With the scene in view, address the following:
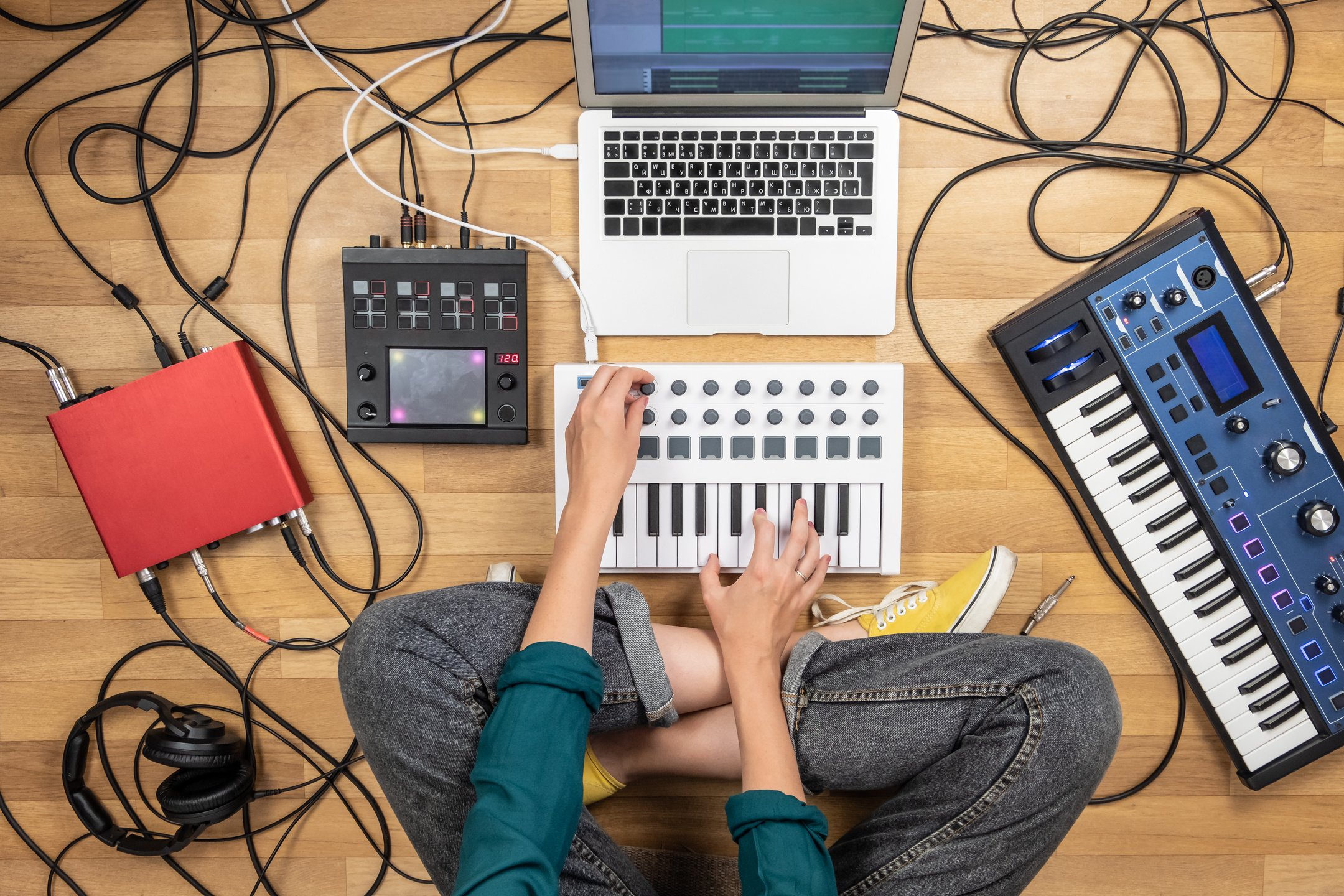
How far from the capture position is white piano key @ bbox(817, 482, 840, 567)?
111 cm

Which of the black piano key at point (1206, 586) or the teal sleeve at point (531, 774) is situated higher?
the black piano key at point (1206, 586)

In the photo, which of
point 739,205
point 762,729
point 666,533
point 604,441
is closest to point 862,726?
point 762,729

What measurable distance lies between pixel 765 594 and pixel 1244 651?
700 millimetres

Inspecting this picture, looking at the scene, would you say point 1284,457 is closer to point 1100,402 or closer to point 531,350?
point 1100,402

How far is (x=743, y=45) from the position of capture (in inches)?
38.1

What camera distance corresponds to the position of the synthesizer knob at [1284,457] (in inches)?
40.9

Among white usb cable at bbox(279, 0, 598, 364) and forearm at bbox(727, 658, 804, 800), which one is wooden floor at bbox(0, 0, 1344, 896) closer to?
white usb cable at bbox(279, 0, 598, 364)

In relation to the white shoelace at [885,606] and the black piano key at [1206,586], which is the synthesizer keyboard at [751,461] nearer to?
the white shoelace at [885,606]

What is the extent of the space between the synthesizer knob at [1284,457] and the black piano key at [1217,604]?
0.18 m

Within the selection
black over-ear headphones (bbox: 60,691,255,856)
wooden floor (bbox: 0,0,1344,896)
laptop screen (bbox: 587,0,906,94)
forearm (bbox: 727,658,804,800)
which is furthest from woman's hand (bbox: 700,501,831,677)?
black over-ear headphones (bbox: 60,691,255,856)

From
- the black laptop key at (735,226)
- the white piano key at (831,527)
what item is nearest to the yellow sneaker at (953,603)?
the white piano key at (831,527)

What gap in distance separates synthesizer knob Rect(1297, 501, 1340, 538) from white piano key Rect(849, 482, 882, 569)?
0.57 m

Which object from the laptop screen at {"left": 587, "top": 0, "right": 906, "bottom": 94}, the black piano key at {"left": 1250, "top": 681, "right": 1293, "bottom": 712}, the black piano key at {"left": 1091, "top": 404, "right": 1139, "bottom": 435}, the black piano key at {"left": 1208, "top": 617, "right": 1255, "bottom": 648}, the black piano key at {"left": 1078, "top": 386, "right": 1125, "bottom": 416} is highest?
the laptop screen at {"left": 587, "top": 0, "right": 906, "bottom": 94}

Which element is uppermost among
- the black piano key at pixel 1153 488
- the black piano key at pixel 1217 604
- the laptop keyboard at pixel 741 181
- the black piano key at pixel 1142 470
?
the laptop keyboard at pixel 741 181
